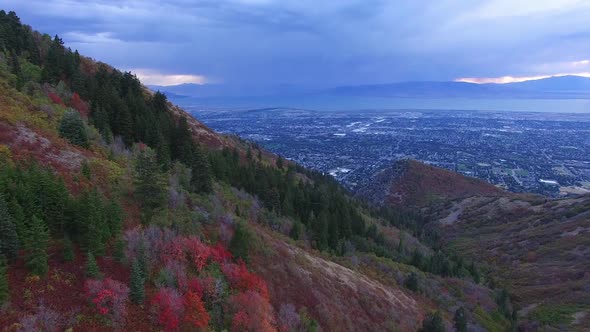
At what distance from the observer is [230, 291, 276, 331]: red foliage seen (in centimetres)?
1784

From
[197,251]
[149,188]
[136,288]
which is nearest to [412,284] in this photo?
[197,251]

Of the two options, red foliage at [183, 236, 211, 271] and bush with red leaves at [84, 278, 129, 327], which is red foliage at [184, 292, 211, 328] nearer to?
red foliage at [183, 236, 211, 271]

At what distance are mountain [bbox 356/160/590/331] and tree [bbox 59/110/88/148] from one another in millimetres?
44321

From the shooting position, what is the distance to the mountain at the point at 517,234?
47.1 m

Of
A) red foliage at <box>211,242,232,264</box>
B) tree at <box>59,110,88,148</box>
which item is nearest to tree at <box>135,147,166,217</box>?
red foliage at <box>211,242,232,264</box>

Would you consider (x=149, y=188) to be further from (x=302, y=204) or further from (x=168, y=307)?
(x=302, y=204)

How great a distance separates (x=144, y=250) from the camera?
1764 centimetres

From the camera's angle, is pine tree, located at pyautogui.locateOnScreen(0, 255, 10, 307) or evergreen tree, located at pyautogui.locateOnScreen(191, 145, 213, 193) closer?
pine tree, located at pyautogui.locateOnScreen(0, 255, 10, 307)

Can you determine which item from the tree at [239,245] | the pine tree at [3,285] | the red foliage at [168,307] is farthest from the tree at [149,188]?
the pine tree at [3,285]

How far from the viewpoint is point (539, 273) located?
56969 mm

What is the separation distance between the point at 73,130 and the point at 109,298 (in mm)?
16001

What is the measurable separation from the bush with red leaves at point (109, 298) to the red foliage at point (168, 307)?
4.05 feet

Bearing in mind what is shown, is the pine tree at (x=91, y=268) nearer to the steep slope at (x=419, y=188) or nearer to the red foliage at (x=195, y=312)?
the red foliage at (x=195, y=312)

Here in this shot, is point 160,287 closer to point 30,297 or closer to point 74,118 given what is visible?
point 30,297
